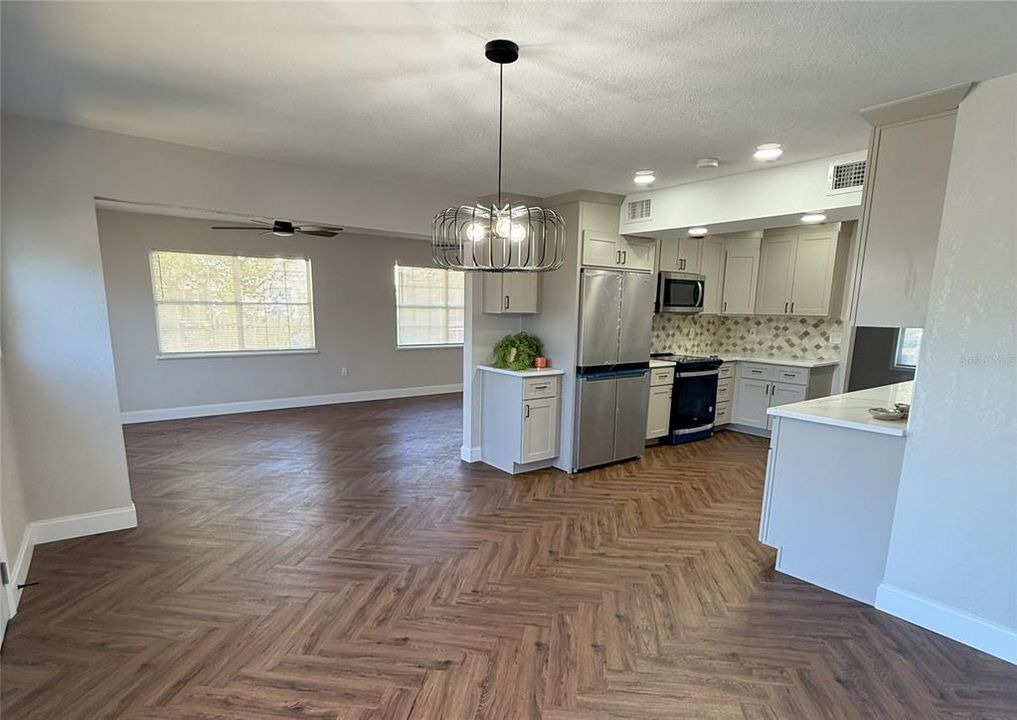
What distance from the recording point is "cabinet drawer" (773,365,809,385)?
17.0 feet

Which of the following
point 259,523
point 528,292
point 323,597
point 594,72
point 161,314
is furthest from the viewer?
point 161,314

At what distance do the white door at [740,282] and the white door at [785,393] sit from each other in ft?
3.03

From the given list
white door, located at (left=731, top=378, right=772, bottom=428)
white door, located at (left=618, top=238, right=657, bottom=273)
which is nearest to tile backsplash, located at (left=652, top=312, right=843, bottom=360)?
white door, located at (left=731, top=378, right=772, bottom=428)

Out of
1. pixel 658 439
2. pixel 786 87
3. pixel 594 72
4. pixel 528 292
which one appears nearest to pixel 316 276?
pixel 528 292

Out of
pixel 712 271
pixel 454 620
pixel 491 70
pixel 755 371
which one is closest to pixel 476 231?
pixel 491 70

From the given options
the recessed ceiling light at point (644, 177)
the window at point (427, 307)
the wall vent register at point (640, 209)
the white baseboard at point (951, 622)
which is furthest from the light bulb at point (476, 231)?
the window at point (427, 307)

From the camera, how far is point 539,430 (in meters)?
4.34

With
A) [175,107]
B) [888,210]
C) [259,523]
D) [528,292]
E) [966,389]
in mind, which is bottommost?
[259,523]

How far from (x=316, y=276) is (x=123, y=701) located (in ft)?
18.8

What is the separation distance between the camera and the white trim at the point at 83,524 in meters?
2.96

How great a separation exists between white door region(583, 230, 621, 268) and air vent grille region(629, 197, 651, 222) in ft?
0.79

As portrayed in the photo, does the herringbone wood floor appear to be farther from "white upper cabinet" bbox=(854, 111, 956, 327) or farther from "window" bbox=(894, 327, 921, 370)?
"window" bbox=(894, 327, 921, 370)

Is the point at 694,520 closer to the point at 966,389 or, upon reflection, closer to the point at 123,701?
the point at 966,389

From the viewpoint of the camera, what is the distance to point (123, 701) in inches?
72.2
